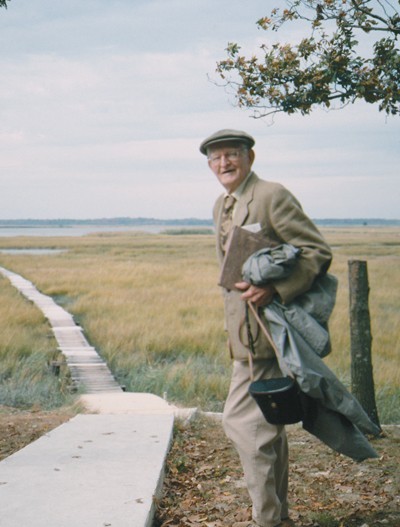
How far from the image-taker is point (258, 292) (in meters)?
3.19

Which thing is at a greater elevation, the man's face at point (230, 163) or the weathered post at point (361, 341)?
the man's face at point (230, 163)

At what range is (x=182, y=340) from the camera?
11.3 meters

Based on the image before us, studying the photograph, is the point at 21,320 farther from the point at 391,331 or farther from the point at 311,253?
the point at 311,253

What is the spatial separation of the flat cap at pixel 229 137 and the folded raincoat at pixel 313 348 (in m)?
0.57

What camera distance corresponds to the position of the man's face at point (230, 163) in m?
3.35

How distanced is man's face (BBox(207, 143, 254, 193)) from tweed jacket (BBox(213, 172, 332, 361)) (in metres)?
0.06

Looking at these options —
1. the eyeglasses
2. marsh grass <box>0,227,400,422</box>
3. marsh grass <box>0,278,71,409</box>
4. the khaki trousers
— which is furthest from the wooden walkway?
the eyeglasses

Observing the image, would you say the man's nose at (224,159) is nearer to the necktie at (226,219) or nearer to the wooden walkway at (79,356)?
the necktie at (226,219)

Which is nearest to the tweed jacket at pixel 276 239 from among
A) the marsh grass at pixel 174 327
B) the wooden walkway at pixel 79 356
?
the marsh grass at pixel 174 327

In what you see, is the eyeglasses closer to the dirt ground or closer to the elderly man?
the elderly man

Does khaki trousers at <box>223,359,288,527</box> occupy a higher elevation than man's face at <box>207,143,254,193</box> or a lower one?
lower

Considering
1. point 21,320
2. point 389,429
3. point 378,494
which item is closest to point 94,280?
point 21,320

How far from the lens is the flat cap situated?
10.8 ft

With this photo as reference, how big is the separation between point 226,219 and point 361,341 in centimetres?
264
